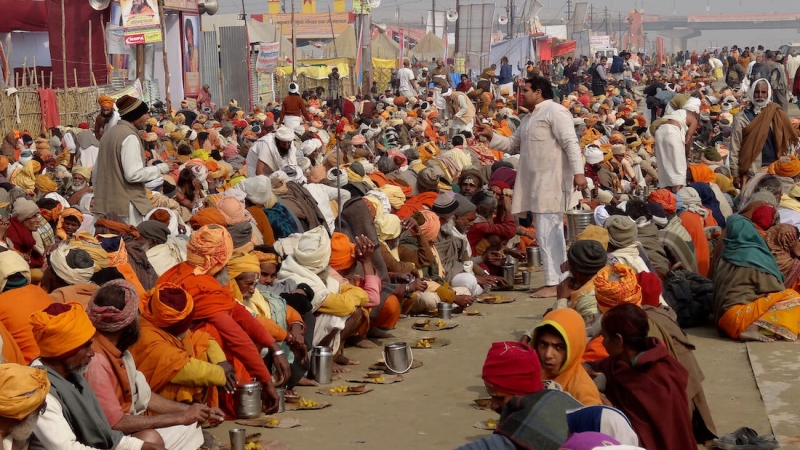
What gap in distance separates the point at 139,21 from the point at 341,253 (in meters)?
23.2

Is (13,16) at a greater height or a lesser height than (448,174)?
greater

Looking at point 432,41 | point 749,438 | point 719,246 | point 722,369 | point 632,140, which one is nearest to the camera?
point 749,438

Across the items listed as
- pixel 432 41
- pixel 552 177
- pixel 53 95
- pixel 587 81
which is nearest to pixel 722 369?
pixel 552 177

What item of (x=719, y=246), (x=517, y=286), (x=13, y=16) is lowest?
(x=517, y=286)

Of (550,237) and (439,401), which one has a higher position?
(550,237)

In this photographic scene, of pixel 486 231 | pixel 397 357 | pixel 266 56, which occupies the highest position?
pixel 266 56

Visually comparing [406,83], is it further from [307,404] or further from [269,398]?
[269,398]

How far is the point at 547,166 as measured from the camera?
367 inches

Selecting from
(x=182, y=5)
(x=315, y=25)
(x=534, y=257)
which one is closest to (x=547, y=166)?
(x=534, y=257)

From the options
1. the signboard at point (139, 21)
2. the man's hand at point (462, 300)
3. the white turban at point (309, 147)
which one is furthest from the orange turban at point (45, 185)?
the signboard at point (139, 21)

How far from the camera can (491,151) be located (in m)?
15.5

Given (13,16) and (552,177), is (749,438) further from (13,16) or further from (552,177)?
(13,16)

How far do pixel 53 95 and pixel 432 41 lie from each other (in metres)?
30.2

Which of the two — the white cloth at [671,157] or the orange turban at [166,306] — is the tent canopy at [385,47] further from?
the orange turban at [166,306]
